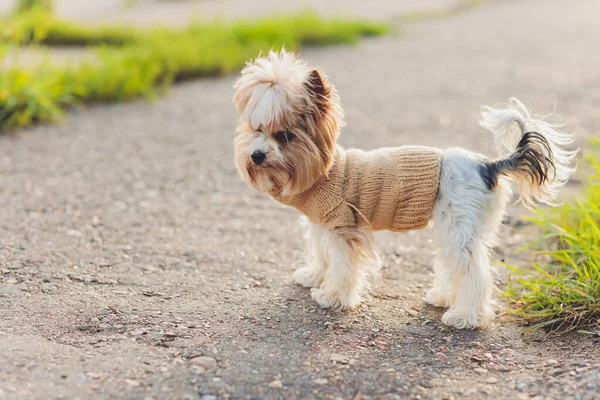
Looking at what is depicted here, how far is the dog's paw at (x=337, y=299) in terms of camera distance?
4703mm

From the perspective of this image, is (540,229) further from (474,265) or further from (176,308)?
(176,308)

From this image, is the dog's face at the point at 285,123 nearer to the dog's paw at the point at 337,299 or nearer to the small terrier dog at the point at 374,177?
the small terrier dog at the point at 374,177

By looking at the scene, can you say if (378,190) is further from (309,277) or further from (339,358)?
(339,358)

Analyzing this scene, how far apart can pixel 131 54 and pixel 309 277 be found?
6945 mm

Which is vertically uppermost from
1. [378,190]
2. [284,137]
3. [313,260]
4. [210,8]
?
[210,8]

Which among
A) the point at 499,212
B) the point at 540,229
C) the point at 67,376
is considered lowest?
the point at 67,376

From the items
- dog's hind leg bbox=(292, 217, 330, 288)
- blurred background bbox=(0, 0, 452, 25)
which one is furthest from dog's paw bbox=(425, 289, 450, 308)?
blurred background bbox=(0, 0, 452, 25)

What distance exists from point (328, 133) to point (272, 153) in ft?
1.30

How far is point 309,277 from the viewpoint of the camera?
16.6 feet

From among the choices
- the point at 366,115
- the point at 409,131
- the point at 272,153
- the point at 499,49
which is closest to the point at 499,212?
the point at 272,153

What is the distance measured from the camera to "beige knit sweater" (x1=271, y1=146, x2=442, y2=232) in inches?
173

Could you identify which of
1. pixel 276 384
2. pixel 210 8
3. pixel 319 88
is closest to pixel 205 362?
pixel 276 384

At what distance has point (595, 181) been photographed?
19.0 ft

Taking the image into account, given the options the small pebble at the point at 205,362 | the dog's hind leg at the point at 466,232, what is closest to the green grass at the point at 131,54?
the small pebble at the point at 205,362
